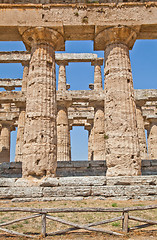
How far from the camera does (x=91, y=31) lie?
484 inches

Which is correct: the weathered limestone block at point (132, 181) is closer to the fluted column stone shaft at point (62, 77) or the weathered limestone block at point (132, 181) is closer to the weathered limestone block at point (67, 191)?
the weathered limestone block at point (67, 191)

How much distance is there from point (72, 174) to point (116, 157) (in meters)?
5.55

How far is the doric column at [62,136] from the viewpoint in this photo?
19.7 m

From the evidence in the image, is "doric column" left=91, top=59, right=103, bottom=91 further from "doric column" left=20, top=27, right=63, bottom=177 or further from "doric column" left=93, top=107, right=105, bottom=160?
"doric column" left=20, top=27, right=63, bottom=177

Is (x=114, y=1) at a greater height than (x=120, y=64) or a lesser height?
greater

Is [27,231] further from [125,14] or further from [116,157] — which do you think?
[125,14]

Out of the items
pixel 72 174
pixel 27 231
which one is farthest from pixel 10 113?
pixel 27 231

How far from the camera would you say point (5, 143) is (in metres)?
24.9

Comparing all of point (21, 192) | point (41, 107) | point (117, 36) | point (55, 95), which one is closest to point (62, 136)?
point (55, 95)

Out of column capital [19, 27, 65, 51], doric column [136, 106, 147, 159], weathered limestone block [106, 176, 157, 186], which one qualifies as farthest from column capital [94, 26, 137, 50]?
doric column [136, 106, 147, 159]

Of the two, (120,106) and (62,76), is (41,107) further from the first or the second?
(62,76)

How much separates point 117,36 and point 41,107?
17.5 ft

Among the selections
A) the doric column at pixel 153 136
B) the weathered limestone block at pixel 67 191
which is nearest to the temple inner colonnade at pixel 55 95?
the weathered limestone block at pixel 67 191

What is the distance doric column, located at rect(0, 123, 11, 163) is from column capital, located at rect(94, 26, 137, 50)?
16.2 metres
